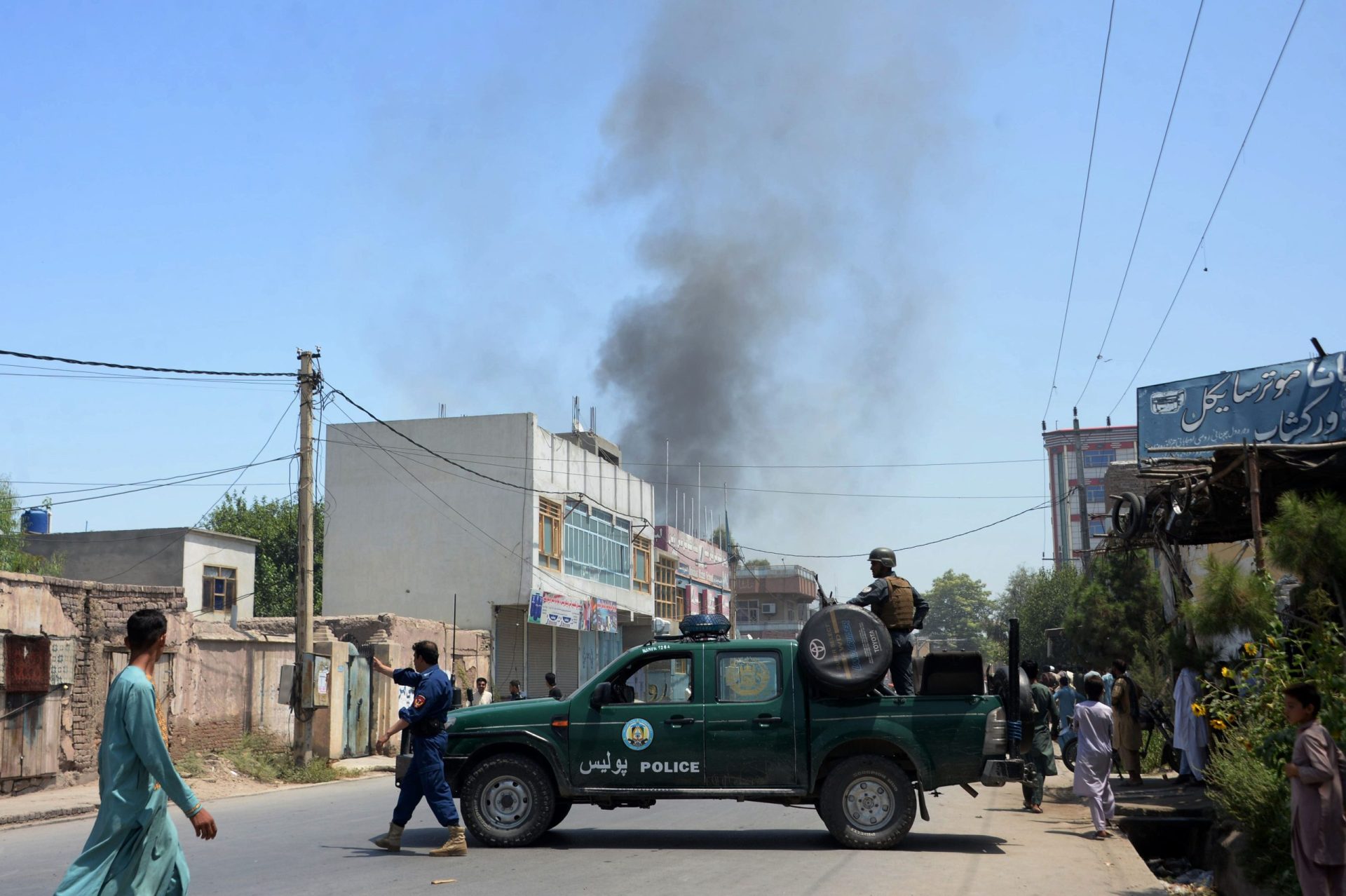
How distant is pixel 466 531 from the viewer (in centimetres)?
3694

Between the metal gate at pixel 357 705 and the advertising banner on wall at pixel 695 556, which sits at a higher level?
the advertising banner on wall at pixel 695 556

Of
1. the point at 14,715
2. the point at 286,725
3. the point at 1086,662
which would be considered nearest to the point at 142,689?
the point at 14,715

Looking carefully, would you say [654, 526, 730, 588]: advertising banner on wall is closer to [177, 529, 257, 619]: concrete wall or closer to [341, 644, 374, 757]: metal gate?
[177, 529, 257, 619]: concrete wall

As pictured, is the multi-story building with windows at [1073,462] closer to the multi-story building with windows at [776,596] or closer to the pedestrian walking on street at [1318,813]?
the multi-story building with windows at [776,596]

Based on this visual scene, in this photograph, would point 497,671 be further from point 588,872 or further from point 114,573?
point 588,872

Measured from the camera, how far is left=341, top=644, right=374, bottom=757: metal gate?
2288 centimetres

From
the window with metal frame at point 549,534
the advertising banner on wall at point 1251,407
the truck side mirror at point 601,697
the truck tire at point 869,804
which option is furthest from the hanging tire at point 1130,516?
the window with metal frame at point 549,534

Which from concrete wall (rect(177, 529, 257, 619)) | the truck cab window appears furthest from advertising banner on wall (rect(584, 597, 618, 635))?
the truck cab window

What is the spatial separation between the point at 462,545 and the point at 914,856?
28.6 m

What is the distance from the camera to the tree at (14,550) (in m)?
41.3

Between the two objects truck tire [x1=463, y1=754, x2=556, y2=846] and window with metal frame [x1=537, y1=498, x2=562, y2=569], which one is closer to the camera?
truck tire [x1=463, y1=754, x2=556, y2=846]

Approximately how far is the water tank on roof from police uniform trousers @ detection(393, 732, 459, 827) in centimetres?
4076

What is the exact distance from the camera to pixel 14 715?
49.5 ft

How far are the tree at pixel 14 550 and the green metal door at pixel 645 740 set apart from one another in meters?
32.1
